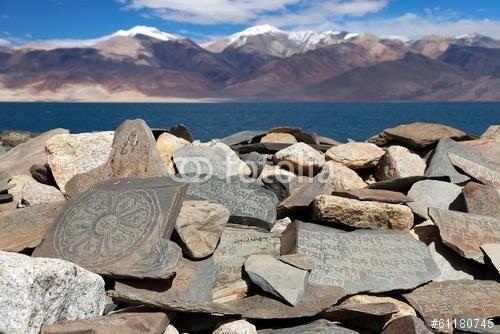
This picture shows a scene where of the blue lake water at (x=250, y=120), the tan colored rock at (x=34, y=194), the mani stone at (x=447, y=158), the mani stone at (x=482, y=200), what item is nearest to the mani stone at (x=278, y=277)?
the mani stone at (x=482, y=200)

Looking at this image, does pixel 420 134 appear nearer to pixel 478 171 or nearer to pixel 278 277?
pixel 478 171

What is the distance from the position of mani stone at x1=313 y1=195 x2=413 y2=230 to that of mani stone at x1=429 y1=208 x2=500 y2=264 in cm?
29

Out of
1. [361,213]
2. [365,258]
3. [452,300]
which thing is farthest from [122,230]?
[452,300]

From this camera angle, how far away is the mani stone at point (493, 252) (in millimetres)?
4660

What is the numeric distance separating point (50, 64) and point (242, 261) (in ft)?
610

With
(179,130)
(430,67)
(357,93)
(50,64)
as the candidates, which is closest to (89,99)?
(50,64)

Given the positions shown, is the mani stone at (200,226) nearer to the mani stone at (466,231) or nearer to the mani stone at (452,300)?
the mani stone at (452,300)

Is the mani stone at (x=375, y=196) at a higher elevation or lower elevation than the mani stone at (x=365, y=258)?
higher

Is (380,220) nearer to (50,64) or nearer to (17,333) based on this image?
(17,333)

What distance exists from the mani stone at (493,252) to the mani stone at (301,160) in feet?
7.66

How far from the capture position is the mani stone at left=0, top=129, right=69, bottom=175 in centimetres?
728

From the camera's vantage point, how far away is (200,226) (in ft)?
16.2

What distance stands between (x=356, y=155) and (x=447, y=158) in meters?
1.06

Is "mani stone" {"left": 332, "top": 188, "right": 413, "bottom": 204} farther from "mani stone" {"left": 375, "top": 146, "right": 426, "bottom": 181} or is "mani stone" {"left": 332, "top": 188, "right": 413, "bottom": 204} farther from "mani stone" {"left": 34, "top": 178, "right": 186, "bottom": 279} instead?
"mani stone" {"left": 34, "top": 178, "right": 186, "bottom": 279}
